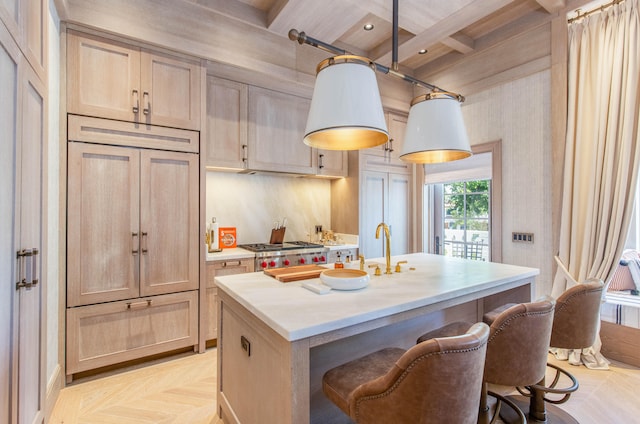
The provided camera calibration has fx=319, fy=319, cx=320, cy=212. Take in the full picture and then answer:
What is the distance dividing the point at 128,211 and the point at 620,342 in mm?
4191

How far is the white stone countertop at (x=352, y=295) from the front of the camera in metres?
1.20

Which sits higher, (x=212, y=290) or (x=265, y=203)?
(x=265, y=203)

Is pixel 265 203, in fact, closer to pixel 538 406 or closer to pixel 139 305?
pixel 139 305

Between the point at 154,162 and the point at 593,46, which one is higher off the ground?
the point at 593,46

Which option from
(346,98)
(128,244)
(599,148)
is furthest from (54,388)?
(599,148)

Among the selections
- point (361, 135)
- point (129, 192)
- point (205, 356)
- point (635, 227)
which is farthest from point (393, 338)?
point (635, 227)

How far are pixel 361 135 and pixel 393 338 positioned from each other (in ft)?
3.91

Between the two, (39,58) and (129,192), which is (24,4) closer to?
(39,58)

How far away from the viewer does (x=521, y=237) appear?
10.9ft

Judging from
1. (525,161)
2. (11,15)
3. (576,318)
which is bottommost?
(576,318)

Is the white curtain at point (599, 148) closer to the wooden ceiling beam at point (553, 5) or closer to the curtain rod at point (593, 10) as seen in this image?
the curtain rod at point (593, 10)

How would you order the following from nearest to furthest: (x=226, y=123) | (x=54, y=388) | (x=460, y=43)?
(x=54, y=388) → (x=226, y=123) → (x=460, y=43)

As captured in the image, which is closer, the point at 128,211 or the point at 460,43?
the point at 128,211

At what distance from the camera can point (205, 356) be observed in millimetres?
2811
